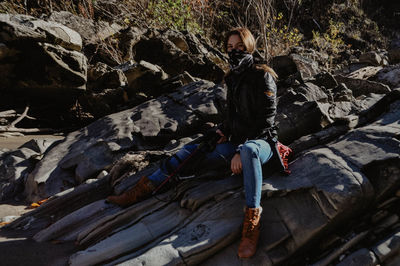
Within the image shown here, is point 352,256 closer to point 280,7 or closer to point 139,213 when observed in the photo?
point 139,213

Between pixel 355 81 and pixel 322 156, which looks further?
pixel 355 81

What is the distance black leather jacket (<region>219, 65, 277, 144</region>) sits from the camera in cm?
288

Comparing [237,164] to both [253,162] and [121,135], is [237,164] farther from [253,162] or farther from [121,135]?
[121,135]

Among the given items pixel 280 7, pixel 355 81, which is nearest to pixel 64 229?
pixel 355 81

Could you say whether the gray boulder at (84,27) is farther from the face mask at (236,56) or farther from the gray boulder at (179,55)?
the face mask at (236,56)

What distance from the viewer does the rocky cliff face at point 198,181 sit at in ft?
8.10

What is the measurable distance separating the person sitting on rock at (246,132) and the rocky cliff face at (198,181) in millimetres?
179

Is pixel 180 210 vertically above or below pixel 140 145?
below

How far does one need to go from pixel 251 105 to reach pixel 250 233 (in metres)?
1.31

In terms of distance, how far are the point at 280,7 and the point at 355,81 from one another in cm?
1011

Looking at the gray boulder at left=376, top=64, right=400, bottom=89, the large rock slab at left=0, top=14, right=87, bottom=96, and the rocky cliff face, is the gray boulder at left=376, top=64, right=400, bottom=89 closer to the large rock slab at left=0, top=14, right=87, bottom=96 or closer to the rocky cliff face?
the rocky cliff face

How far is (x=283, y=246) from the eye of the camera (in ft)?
8.09

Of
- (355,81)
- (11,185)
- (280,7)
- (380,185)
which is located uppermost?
(280,7)

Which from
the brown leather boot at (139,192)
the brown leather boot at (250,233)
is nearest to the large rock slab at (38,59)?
the brown leather boot at (139,192)
